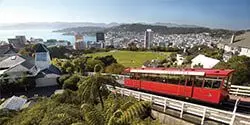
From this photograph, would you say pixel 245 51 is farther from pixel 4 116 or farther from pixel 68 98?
pixel 4 116

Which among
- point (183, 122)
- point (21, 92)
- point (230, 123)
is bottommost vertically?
point (21, 92)

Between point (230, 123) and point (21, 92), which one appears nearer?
point (230, 123)

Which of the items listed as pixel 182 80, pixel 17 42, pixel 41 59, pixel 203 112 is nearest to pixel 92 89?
pixel 182 80

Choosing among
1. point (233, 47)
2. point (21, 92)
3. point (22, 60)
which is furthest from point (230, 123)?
point (233, 47)

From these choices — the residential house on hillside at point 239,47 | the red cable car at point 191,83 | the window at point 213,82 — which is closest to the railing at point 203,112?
the red cable car at point 191,83

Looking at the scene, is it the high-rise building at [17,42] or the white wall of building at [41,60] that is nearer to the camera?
the white wall of building at [41,60]

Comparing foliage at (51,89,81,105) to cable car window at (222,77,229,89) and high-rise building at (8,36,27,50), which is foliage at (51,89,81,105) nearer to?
cable car window at (222,77,229,89)

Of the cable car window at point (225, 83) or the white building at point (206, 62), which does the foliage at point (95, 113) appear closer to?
the cable car window at point (225, 83)

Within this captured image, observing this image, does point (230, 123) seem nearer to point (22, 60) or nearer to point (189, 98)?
point (189, 98)
